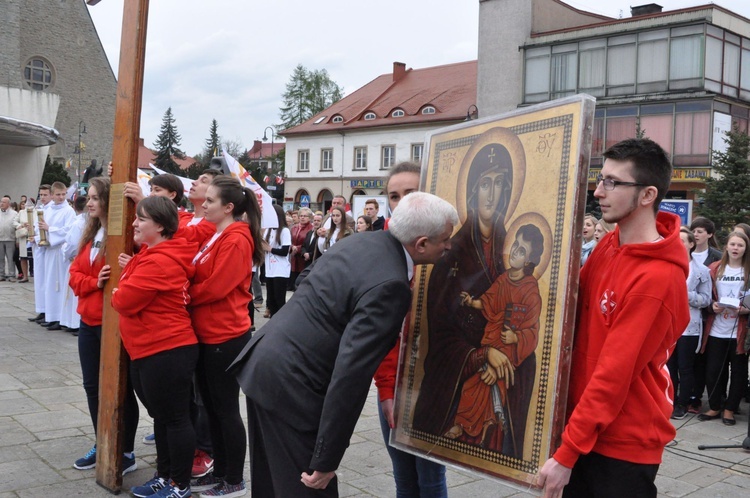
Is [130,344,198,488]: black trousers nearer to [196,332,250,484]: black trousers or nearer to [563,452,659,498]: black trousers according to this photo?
[196,332,250,484]: black trousers

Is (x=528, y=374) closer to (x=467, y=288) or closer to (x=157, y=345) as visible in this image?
(x=467, y=288)

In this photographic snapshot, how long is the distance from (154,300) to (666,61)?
32.9 m

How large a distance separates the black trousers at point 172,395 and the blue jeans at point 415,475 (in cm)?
147

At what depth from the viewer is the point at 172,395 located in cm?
430

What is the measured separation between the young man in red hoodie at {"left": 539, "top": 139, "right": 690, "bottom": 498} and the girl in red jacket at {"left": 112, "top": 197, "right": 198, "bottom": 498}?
2.50 metres

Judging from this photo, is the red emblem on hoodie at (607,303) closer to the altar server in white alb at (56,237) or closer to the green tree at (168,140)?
the altar server in white alb at (56,237)

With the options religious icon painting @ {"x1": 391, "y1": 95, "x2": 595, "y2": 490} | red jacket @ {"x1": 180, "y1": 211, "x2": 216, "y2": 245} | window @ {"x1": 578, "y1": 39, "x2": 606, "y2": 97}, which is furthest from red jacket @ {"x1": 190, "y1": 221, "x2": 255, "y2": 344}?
window @ {"x1": 578, "y1": 39, "x2": 606, "y2": 97}

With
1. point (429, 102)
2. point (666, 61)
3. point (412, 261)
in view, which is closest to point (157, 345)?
point (412, 261)

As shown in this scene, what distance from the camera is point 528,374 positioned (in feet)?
8.49

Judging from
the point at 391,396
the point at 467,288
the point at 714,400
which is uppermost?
the point at 467,288

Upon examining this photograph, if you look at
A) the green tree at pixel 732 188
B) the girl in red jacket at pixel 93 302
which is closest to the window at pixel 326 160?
the green tree at pixel 732 188

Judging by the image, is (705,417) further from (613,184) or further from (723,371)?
(613,184)

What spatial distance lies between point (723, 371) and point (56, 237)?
9.55 m

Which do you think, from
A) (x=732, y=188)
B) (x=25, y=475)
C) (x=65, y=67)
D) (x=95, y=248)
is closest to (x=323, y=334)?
A: (x=95, y=248)
